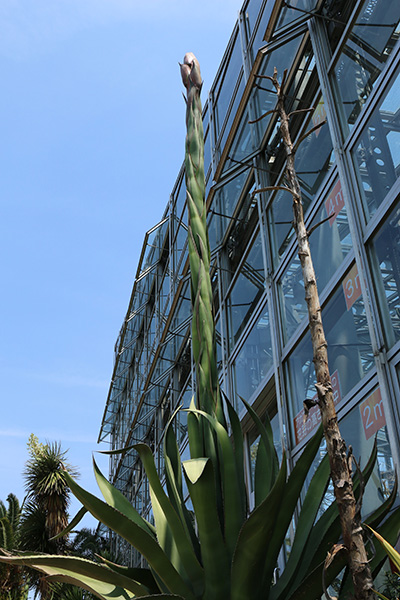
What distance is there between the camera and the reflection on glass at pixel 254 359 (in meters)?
7.81

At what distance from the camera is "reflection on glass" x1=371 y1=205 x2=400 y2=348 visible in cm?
464

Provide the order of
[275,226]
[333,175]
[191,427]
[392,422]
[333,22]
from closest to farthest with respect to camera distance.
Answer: [191,427] < [392,422] < [333,175] < [333,22] < [275,226]

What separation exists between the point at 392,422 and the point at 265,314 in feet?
12.2

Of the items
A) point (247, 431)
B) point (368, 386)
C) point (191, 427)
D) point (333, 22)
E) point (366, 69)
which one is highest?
point (333, 22)

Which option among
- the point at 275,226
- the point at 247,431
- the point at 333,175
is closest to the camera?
the point at 333,175

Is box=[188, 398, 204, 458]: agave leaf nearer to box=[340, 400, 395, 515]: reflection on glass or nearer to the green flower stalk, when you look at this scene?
the green flower stalk

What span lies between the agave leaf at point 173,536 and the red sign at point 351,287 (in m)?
2.73

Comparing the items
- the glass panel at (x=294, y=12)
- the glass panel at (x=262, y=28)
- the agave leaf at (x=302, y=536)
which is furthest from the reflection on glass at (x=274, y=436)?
the glass panel at (x=262, y=28)

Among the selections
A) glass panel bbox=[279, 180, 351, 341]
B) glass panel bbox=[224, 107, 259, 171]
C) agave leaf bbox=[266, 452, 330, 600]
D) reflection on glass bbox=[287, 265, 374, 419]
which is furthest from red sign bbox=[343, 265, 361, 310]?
glass panel bbox=[224, 107, 259, 171]

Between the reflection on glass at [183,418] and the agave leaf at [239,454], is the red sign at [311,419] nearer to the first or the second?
the agave leaf at [239,454]

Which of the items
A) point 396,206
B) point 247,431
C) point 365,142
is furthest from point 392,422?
point 247,431

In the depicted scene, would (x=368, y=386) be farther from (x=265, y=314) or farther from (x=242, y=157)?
(x=242, y=157)

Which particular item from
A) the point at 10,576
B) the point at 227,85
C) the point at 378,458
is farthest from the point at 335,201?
the point at 10,576

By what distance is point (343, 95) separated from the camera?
609 cm
